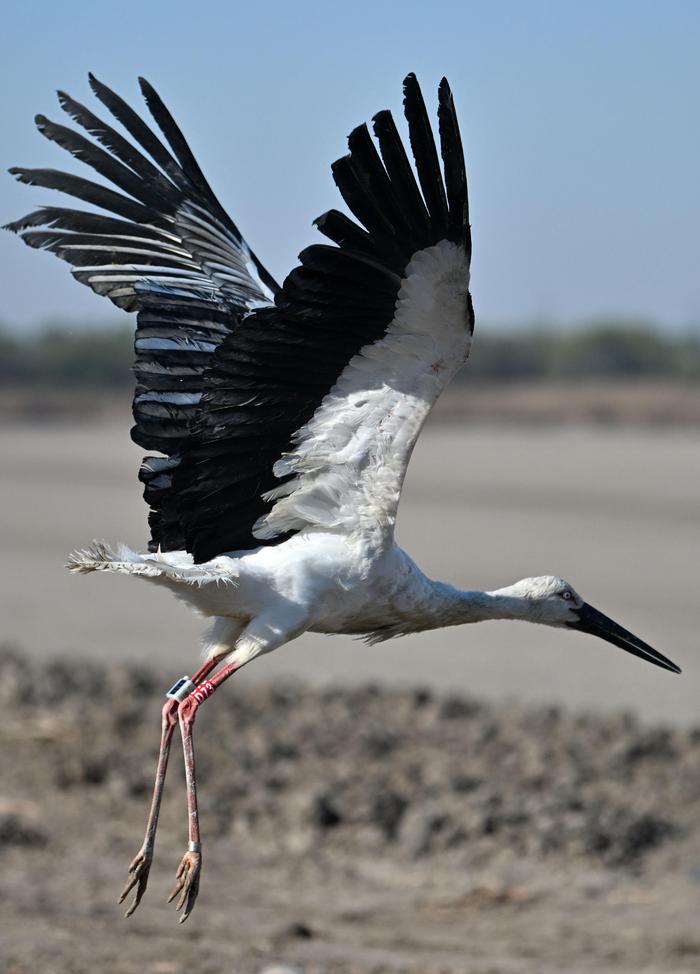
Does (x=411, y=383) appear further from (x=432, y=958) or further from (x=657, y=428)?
(x=657, y=428)

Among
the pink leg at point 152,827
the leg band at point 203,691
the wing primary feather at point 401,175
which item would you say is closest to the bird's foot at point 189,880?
the pink leg at point 152,827

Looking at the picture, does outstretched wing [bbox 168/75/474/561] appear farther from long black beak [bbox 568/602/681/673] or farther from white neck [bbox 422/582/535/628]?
long black beak [bbox 568/602/681/673]

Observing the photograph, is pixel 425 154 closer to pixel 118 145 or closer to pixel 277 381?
pixel 277 381

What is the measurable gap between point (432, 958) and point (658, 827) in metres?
2.06

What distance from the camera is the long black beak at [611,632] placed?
800cm

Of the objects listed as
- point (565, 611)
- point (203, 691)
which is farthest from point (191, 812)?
point (565, 611)

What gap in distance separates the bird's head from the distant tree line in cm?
4477

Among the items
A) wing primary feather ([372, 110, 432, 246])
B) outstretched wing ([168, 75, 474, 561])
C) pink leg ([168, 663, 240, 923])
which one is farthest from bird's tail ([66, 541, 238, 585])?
wing primary feather ([372, 110, 432, 246])

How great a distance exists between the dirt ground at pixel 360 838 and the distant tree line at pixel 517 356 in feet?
136

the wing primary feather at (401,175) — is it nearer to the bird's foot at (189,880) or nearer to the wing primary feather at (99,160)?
the wing primary feather at (99,160)

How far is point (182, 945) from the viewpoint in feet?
26.2

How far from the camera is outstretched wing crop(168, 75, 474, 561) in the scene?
6.14m

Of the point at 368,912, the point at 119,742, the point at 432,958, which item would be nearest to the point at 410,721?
the point at 119,742

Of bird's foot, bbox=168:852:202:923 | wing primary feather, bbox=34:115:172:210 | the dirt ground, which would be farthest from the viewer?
the dirt ground
